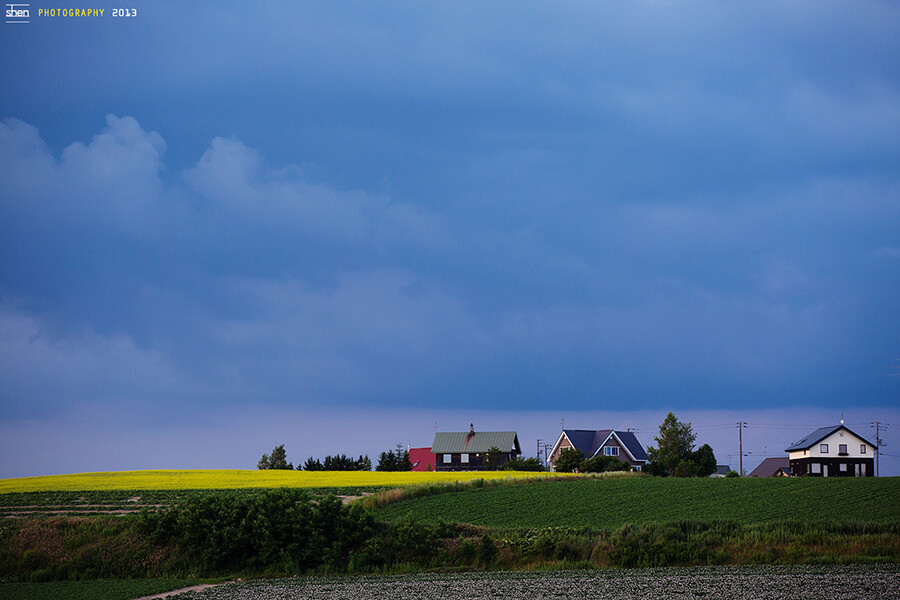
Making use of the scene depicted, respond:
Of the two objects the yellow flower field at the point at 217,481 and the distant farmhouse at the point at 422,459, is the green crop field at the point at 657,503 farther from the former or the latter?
the distant farmhouse at the point at 422,459

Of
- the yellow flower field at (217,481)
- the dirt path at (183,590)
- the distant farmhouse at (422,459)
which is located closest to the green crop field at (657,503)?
the yellow flower field at (217,481)

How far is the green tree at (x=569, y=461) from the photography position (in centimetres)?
10031

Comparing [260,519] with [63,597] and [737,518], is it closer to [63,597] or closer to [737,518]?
[63,597]

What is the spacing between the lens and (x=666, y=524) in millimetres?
34875

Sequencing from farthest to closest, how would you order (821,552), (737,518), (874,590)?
(737,518), (821,552), (874,590)

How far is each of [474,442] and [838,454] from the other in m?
47.7

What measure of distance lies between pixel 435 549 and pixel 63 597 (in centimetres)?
1359

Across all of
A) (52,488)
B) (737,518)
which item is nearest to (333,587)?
(737,518)

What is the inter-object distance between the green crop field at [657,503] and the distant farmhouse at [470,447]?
5996cm

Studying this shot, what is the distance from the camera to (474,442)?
11988cm

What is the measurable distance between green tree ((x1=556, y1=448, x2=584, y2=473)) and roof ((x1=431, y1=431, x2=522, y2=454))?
17.0 m

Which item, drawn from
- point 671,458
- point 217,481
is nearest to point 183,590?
point 217,481

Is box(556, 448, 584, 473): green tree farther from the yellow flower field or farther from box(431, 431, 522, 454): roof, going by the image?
the yellow flower field

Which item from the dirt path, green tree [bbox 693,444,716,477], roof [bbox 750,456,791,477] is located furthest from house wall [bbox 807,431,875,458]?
the dirt path
